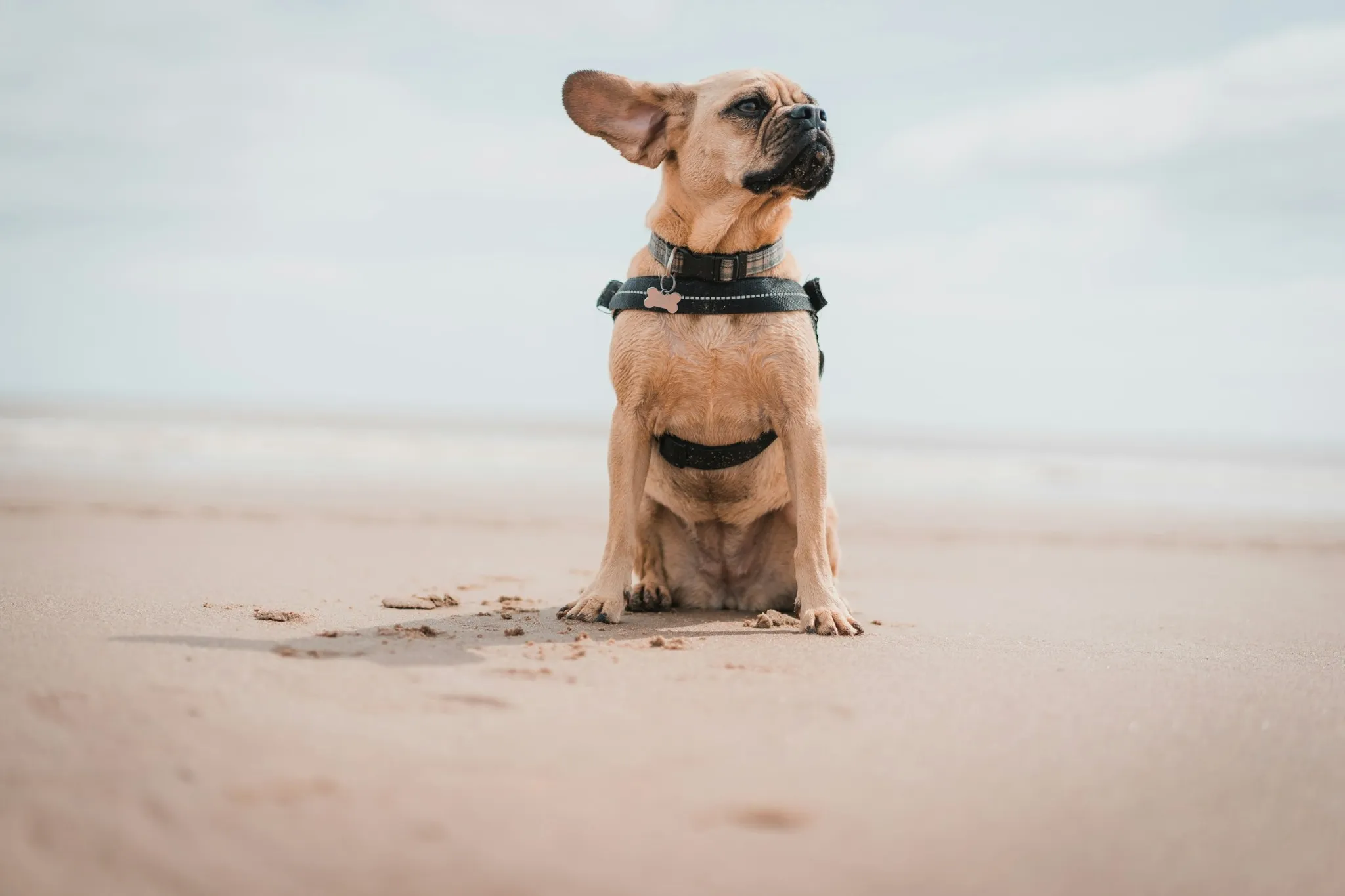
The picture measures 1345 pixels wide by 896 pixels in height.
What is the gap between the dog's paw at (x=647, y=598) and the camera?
5.16 m

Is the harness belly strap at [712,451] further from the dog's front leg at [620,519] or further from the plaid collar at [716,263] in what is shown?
Answer: the plaid collar at [716,263]

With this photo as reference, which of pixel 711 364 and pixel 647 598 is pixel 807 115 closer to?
pixel 711 364

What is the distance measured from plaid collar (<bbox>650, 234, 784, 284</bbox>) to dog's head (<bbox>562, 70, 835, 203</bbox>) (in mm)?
258

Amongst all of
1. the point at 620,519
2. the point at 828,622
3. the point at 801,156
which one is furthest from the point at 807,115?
the point at 828,622

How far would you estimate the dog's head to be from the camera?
4383 millimetres

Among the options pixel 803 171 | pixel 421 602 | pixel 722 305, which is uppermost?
pixel 803 171

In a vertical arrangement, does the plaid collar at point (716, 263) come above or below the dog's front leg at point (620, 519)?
above

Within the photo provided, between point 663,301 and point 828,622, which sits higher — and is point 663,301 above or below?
above

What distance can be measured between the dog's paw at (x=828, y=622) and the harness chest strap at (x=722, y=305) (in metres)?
0.84

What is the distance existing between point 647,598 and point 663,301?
5.18ft

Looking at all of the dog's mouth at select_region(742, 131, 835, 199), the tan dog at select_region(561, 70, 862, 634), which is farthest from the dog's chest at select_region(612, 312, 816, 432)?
the dog's mouth at select_region(742, 131, 835, 199)

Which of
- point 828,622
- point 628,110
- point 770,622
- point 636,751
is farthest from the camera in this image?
point 628,110

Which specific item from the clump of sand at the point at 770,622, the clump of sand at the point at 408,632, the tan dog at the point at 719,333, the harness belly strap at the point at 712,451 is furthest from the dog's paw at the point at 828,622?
the clump of sand at the point at 408,632

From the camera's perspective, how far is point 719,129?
4527 millimetres
